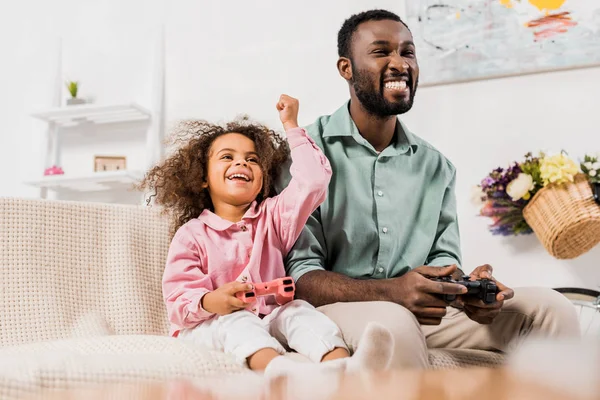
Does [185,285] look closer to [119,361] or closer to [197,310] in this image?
[197,310]

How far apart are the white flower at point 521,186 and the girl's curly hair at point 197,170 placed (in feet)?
3.19

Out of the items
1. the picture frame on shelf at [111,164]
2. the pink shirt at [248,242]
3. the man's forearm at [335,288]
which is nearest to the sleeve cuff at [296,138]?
the pink shirt at [248,242]

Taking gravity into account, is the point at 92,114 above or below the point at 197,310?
above

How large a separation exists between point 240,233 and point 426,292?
47 cm

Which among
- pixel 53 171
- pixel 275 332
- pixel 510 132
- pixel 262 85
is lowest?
pixel 275 332

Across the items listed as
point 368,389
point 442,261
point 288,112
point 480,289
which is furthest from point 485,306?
point 368,389

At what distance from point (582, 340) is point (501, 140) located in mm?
2556

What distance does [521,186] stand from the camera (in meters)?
2.29

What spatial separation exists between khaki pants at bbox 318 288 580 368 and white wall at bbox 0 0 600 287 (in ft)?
4.11

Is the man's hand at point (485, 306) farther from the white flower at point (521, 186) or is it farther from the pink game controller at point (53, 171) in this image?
the pink game controller at point (53, 171)

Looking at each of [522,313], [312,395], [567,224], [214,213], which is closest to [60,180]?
[214,213]

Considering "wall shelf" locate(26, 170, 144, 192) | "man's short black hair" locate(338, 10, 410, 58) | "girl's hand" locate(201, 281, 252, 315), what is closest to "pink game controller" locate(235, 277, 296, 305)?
"girl's hand" locate(201, 281, 252, 315)

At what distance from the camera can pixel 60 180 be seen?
3098 millimetres

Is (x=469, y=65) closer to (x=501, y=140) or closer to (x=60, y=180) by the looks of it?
(x=501, y=140)
